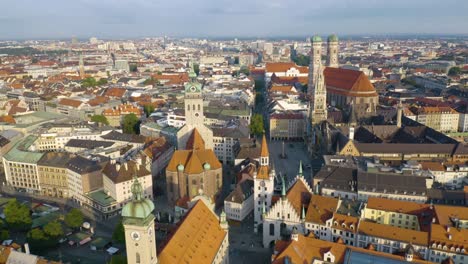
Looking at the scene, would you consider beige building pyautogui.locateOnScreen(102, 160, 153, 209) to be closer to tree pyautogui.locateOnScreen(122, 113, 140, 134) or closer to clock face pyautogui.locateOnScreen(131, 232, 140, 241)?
clock face pyautogui.locateOnScreen(131, 232, 140, 241)

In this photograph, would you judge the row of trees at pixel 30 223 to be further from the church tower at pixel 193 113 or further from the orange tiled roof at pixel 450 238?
the orange tiled roof at pixel 450 238

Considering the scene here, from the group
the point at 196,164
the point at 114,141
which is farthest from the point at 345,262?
the point at 114,141

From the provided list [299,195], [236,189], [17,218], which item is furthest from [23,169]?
[299,195]

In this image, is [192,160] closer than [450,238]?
No

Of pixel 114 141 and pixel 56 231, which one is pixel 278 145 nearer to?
pixel 114 141

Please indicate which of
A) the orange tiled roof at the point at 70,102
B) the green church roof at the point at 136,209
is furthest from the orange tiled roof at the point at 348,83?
the green church roof at the point at 136,209

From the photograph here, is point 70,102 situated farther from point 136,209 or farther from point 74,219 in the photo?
point 136,209

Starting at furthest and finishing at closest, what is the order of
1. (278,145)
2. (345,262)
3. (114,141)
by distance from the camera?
(278,145)
(114,141)
(345,262)
